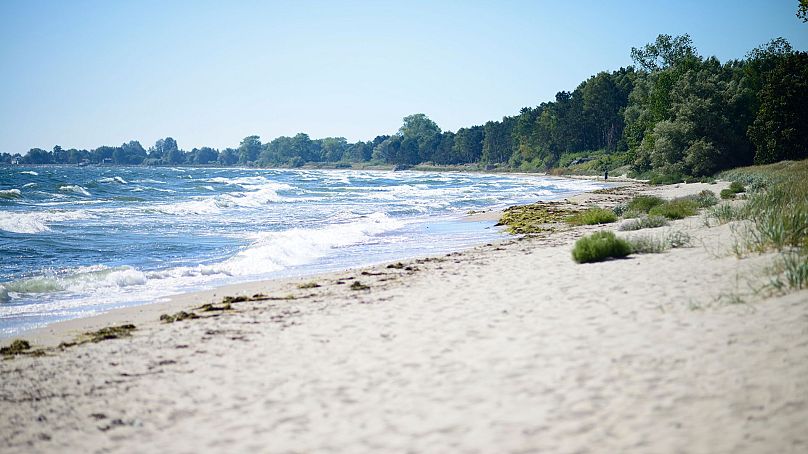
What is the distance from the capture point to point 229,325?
30.1 ft

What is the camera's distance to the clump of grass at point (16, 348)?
27.3 ft

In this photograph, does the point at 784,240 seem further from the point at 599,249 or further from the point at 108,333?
the point at 108,333

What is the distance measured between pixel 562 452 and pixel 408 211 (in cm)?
3171

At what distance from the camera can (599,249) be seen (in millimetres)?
12008

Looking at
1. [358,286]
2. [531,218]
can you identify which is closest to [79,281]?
[358,286]

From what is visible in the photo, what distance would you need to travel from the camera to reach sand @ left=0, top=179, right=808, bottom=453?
4.92m

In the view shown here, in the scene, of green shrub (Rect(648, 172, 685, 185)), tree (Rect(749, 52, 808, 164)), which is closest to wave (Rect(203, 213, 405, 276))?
green shrub (Rect(648, 172, 685, 185))

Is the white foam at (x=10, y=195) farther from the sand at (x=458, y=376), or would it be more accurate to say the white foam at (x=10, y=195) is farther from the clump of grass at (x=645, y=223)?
the clump of grass at (x=645, y=223)

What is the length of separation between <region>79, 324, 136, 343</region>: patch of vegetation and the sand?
0.23 meters

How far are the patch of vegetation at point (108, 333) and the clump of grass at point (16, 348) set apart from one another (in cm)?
71

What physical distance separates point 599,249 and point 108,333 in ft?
30.0

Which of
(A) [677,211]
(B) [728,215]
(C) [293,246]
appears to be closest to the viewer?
(B) [728,215]

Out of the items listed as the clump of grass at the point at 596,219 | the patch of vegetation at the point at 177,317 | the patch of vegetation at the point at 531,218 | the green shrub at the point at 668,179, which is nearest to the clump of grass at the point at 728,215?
the clump of grass at the point at 596,219

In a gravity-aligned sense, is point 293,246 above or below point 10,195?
below
